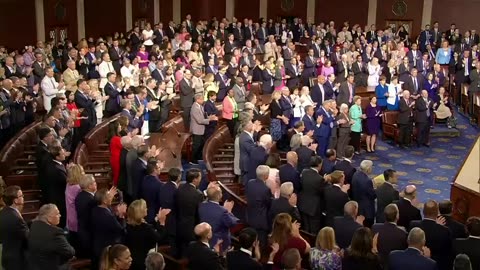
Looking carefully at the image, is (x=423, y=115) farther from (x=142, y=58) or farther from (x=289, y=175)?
(x=142, y=58)

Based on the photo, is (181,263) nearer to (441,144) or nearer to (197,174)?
(197,174)

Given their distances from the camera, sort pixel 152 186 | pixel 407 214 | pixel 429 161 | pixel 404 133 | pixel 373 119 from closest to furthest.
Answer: pixel 407 214
pixel 152 186
pixel 429 161
pixel 373 119
pixel 404 133

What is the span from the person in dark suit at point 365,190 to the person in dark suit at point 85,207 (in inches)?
141

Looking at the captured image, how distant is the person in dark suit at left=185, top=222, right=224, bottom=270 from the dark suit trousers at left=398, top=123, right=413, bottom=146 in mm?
9007

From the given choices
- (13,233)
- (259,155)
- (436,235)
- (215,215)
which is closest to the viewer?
(13,233)

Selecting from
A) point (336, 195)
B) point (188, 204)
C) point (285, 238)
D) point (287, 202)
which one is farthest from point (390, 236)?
point (188, 204)

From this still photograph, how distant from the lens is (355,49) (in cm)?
1828

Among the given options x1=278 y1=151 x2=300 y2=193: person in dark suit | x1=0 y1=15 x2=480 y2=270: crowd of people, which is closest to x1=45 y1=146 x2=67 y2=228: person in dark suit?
x1=0 y1=15 x2=480 y2=270: crowd of people

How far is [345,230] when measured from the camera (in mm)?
6906

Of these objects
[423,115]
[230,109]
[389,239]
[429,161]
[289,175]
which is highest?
[230,109]

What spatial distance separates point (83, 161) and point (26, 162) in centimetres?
101

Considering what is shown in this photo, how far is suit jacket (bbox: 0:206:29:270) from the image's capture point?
21.4ft

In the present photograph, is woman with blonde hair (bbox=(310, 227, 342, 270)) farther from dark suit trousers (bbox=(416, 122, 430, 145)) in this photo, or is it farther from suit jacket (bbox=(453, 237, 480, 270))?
dark suit trousers (bbox=(416, 122, 430, 145))

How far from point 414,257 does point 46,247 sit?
11.3 feet
